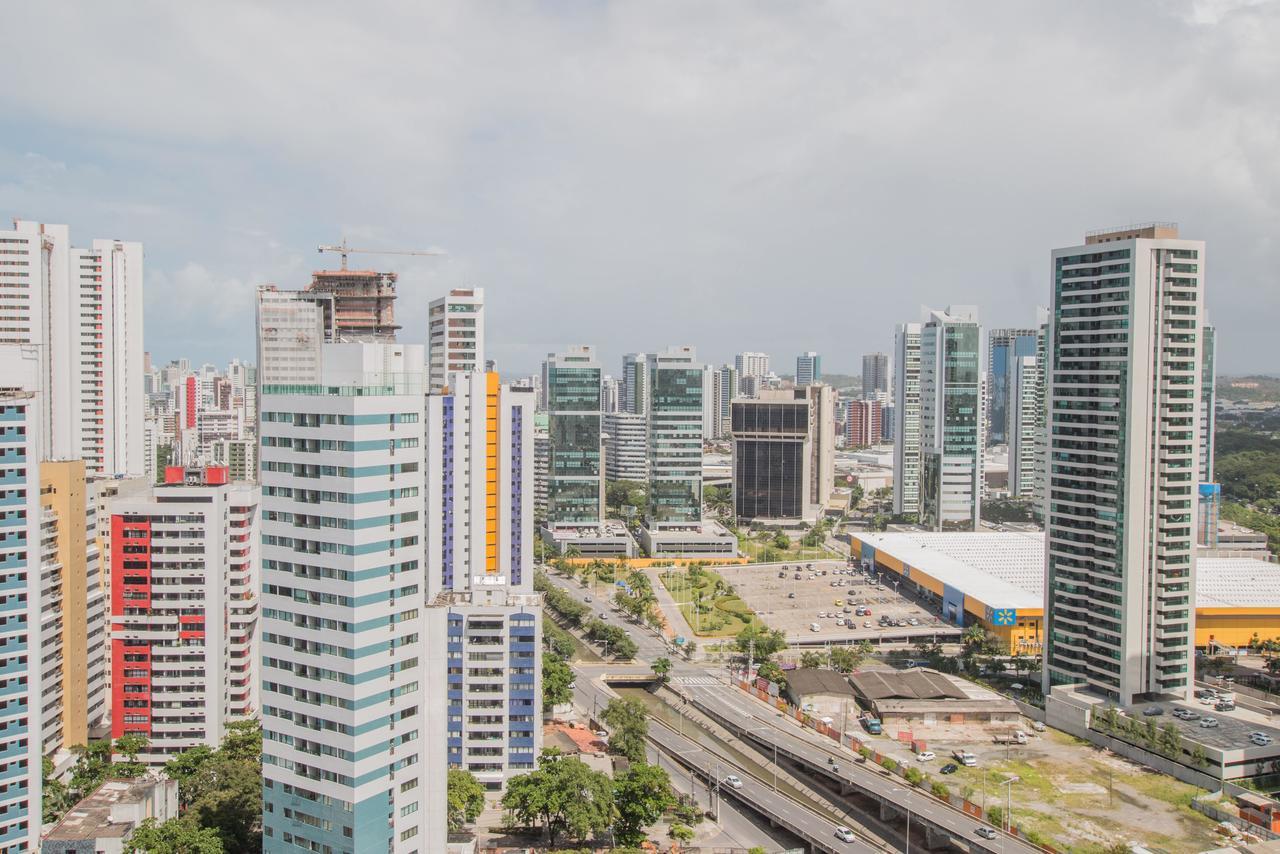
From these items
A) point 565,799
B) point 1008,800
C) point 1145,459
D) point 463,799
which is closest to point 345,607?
point 463,799

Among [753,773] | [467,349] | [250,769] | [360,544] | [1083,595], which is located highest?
[467,349]

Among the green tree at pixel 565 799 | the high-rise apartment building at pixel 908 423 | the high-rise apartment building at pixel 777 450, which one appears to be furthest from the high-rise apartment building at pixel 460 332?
the high-rise apartment building at pixel 908 423

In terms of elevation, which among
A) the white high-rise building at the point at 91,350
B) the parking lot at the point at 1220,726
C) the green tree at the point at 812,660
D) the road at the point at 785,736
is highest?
the white high-rise building at the point at 91,350

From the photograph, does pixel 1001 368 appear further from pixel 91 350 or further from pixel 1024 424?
pixel 91 350

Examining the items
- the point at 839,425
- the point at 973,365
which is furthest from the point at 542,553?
the point at 839,425

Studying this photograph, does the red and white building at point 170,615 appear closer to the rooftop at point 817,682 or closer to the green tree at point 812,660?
the rooftop at point 817,682

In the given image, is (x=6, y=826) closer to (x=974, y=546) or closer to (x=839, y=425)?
(x=974, y=546)
